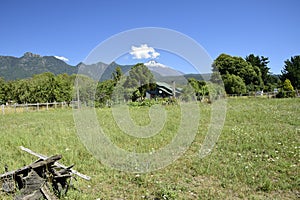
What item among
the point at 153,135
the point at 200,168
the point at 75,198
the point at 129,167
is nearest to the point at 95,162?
the point at 129,167

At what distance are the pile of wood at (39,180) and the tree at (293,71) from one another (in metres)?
58.1

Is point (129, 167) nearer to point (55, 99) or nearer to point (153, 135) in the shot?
point (153, 135)

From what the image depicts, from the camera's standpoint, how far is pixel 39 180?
338cm

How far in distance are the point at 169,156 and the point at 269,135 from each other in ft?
13.8

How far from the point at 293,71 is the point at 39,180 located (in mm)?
59707

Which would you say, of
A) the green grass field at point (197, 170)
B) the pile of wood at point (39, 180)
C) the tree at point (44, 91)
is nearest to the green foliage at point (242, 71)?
the tree at point (44, 91)

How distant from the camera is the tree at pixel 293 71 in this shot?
50469 mm

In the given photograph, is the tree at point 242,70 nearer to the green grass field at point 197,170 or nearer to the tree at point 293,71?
the tree at point 293,71

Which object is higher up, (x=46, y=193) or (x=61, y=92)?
(x=61, y=92)

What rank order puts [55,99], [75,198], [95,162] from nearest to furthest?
[75,198]
[95,162]
[55,99]

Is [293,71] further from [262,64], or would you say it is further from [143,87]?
[143,87]

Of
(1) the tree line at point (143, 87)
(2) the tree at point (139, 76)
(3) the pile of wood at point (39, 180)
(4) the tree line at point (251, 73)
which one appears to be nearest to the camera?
(3) the pile of wood at point (39, 180)

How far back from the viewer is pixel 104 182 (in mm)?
4477

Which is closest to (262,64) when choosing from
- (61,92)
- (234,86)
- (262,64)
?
(262,64)
